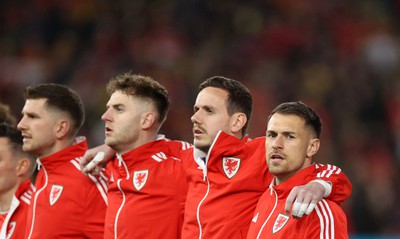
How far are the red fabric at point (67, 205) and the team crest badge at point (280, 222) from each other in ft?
4.86

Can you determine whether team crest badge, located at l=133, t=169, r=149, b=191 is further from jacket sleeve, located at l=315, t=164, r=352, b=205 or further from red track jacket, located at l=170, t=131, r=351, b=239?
jacket sleeve, located at l=315, t=164, r=352, b=205

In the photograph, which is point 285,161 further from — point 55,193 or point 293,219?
point 55,193

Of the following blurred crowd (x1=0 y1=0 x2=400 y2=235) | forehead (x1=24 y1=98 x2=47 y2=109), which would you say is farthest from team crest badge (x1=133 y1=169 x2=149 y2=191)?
blurred crowd (x1=0 y1=0 x2=400 y2=235)

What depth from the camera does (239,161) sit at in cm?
540

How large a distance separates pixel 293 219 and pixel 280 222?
10 cm

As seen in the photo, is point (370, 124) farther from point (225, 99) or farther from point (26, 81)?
point (225, 99)

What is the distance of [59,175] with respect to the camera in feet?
20.3

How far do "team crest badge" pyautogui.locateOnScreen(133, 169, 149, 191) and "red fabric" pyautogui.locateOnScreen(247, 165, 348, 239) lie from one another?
0.85 m

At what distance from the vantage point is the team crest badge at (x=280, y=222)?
487cm

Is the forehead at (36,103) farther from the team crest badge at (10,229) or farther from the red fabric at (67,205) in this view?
the team crest badge at (10,229)

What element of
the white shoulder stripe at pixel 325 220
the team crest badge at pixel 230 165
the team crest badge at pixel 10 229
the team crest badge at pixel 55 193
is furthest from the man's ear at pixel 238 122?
the team crest badge at pixel 10 229

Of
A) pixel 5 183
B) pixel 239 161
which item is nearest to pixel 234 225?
pixel 239 161

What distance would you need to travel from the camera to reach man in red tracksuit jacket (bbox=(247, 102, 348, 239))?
494cm

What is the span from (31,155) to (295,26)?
5.85m
